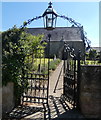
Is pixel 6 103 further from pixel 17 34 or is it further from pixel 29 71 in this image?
pixel 17 34

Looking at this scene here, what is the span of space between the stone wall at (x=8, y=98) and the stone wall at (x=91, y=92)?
2133 millimetres

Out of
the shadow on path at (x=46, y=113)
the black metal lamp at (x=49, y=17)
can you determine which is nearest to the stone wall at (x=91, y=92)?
the shadow on path at (x=46, y=113)

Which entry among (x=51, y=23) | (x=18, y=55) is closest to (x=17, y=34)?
(x=18, y=55)

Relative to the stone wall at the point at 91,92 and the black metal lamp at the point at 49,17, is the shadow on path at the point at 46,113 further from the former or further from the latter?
the black metal lamp at the point at 49,17

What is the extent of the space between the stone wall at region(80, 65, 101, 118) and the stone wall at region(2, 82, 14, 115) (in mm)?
2133

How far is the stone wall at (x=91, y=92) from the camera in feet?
11.9

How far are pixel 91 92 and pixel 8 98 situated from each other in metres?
2.38

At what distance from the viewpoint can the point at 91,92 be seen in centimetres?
366

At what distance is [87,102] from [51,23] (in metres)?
2.78

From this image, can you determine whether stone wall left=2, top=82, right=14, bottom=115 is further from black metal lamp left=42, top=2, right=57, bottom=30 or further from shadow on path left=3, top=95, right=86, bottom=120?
black metal lamp left=42, top=2, right=57, bottom=30

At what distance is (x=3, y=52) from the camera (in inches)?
169

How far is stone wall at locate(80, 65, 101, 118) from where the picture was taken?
11.9ft

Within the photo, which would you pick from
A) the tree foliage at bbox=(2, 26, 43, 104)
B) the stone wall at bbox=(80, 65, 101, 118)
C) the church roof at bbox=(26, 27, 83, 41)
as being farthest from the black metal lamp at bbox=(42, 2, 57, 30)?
the church roof at bbox=(26, 27, 83, 41)

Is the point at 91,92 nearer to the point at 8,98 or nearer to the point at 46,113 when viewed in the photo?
the point at 46,113
